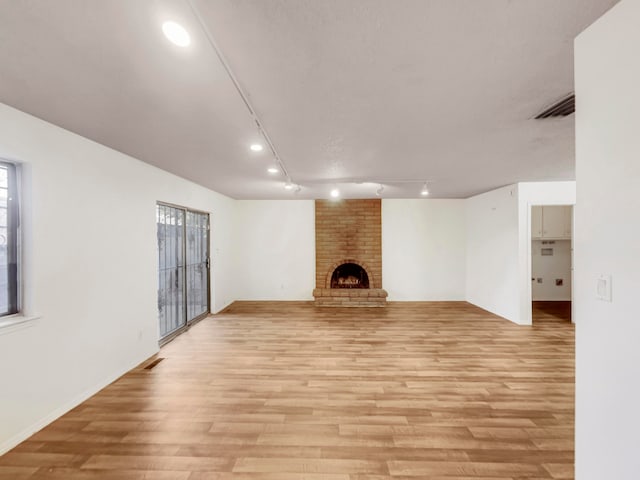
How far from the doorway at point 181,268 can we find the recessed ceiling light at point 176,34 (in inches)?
118

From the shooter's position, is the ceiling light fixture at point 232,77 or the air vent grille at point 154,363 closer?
the ceiling light fixture at point 232,77

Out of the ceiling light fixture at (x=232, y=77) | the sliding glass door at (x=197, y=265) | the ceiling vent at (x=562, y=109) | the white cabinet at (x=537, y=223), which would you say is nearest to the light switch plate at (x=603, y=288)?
the ceiling vent at (x=562, y=109)

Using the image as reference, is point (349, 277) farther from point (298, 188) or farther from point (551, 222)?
point (551, 222)

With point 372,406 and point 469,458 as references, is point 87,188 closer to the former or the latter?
point 372,406

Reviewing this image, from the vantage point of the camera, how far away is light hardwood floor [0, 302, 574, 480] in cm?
178

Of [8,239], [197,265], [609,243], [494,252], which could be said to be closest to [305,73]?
[609,243]

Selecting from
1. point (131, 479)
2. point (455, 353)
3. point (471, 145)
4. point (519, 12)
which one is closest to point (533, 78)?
point (519, 12)

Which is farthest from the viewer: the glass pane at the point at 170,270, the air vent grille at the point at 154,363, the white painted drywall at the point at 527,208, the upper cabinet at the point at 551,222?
the upper cabinet at the point at 551,222

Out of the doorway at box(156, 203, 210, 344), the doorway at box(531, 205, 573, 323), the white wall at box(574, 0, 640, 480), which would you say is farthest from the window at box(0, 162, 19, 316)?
the doorway at box(531, 205, 573, 323)

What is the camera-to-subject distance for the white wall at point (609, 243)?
1050 millimetres

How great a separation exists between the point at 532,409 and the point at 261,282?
17.2 ft

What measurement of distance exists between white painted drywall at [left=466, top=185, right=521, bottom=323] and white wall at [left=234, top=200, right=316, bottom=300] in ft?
11.3

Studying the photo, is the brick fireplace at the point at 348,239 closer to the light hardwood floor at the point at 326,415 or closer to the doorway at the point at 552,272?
the light hardwood floor at the point at 326,415

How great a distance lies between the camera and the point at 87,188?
259 cm
